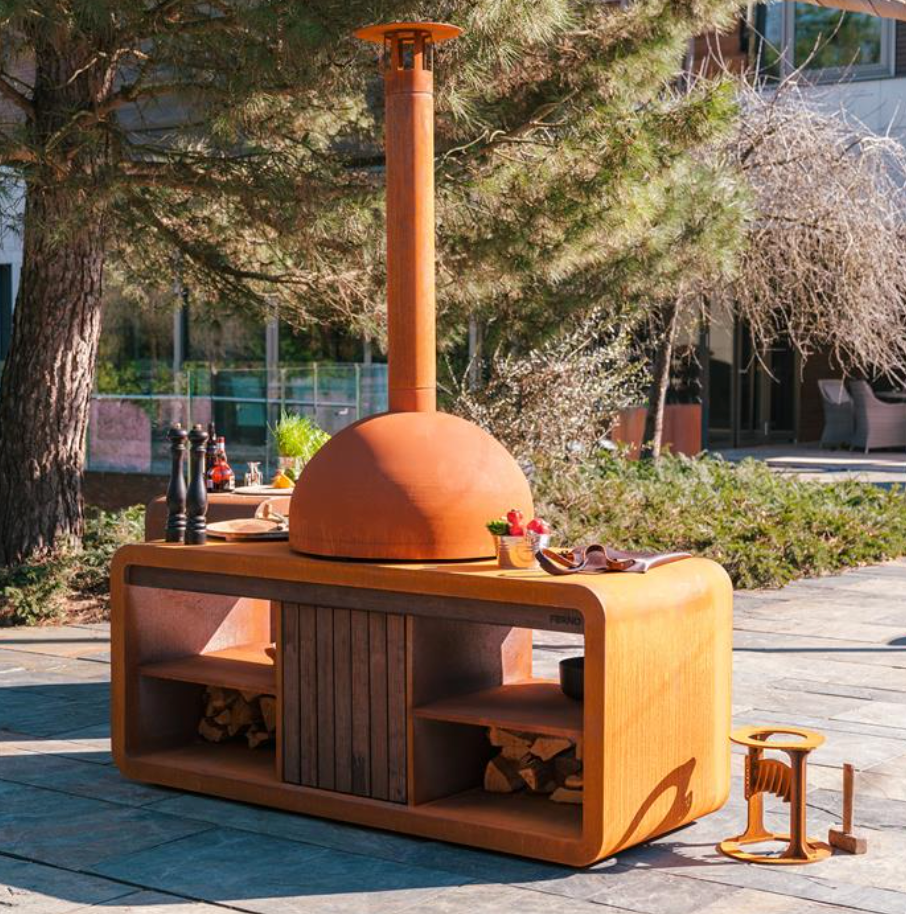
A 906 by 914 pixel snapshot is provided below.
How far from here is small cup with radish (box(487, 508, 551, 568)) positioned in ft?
17.9

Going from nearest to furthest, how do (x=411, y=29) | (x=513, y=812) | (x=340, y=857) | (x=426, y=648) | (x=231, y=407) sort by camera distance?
(x=340, y=857)
(x=513, y=812)
(x=426, y=648)
(x=411, y=29)
(x=231, y=407)

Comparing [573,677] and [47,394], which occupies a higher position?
[47,394]

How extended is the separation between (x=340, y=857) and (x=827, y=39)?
18.9 m

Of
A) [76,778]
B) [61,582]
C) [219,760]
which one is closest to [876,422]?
[61,582]

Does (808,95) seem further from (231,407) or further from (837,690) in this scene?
(837,690)

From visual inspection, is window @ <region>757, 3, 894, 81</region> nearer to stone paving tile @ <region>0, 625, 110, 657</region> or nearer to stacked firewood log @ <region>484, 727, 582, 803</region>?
stone paving tile @ <region>0, 625, 110, 657</region>

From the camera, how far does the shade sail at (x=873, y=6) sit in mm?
8461

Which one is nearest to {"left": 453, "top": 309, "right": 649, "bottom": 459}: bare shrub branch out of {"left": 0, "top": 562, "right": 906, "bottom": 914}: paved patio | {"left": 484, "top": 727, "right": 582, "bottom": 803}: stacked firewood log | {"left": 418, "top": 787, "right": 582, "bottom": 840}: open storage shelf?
{"left": 0, "top": 562, "right": 906, "bottom": 914}: paved patio

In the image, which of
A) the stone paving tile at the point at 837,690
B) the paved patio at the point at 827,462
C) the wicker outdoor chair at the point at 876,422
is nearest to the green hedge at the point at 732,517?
the paved patio at the point at 827,462

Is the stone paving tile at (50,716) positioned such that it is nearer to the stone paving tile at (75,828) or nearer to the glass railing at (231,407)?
the stone paving tile at (75,828)

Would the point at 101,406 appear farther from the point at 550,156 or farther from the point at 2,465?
the point at 550,156

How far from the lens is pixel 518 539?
5488 millimetres

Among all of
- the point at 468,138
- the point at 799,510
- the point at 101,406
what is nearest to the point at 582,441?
the point at 799,510

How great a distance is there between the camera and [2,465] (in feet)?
35.4
